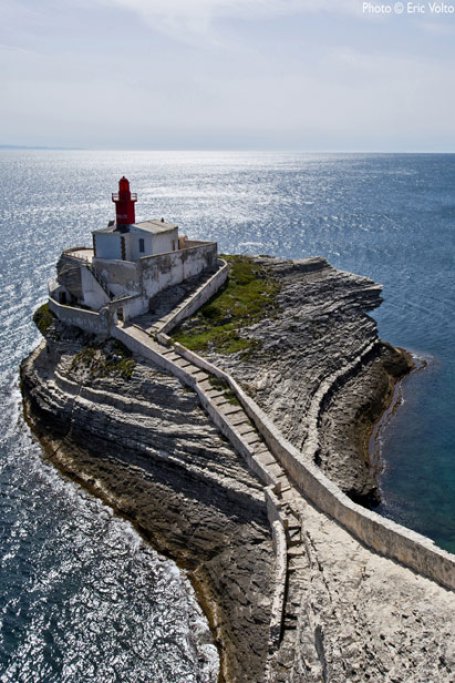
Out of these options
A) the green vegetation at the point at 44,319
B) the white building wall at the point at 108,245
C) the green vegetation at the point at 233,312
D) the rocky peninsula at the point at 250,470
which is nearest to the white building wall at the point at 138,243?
the white building wall at the point at 108,245

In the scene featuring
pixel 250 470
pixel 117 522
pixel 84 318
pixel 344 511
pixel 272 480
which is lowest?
pixel 117 522

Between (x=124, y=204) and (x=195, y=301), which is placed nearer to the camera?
(x=195, y=301)

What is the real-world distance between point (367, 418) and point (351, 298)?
13994 millimetres

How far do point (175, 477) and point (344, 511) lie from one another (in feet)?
34.1

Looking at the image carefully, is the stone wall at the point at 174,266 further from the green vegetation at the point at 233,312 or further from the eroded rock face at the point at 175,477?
the eroded rock face at the point at 175,477

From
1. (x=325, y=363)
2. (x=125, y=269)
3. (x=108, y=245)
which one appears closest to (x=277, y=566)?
(x=325, y=363)

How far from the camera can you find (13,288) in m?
67.3

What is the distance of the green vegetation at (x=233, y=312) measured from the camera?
39219 millimetres

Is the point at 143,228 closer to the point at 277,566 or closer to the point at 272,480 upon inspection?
the point at 272,480

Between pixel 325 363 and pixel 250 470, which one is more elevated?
pixel 325 363

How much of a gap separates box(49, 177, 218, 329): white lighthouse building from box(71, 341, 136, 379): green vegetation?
7.61 feet

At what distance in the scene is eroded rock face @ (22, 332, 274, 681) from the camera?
24.7m

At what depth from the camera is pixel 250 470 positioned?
95.4ft

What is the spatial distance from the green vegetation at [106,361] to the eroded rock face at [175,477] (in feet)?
1.17
